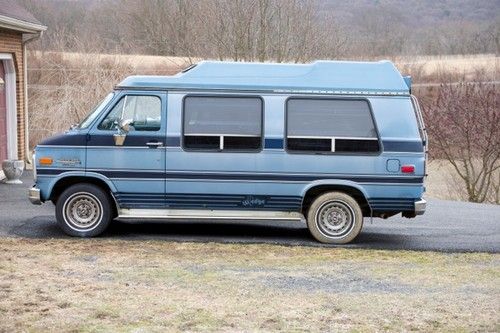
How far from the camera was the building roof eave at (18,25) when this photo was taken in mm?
17603

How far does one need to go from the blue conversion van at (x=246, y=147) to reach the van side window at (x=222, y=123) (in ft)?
0.04

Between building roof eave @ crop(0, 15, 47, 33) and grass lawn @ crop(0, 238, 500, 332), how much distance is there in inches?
314

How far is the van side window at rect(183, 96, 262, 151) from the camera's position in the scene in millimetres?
11281

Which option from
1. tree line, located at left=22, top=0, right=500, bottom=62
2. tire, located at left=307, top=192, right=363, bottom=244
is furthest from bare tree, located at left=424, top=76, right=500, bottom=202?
tire, located at left=307, top=192, right=363, bottom=244

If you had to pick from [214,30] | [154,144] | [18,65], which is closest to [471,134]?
[214,30]

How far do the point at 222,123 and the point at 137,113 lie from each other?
1.15 meters

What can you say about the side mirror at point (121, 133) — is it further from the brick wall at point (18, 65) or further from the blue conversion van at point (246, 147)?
the brick wall at point (18, 65)

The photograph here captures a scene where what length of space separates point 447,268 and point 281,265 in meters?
1.97

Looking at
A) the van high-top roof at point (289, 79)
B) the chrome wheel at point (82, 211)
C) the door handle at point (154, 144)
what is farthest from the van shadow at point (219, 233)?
the van high-top roof at point (289, 79)

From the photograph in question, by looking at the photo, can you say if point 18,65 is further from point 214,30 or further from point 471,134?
point 471,134

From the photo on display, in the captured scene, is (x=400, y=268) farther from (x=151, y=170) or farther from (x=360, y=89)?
(x=151, y=170)

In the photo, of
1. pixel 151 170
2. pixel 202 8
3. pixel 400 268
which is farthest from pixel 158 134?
pixel 202 8

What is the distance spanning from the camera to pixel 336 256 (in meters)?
10.7

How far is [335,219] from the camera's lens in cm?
1155
